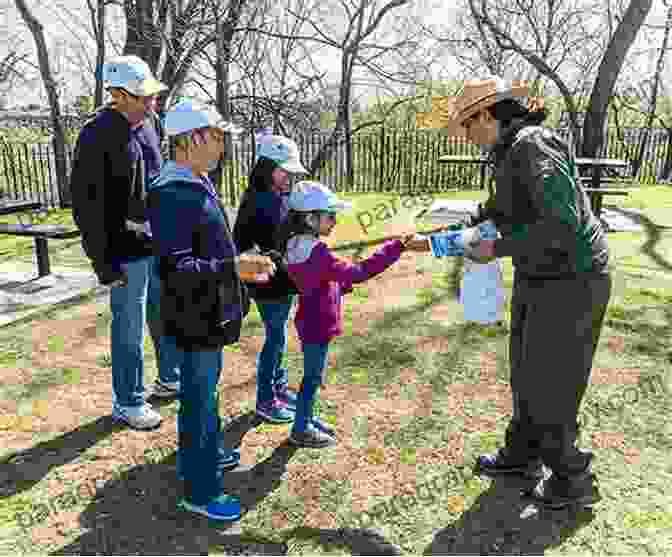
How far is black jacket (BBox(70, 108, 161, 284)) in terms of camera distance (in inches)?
123

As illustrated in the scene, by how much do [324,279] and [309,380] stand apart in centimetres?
57

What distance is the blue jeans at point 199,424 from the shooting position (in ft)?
8.50

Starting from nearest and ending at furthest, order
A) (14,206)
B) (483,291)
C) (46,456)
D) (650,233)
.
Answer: (483,291)
(46,456)
(14,206)
(650,233)

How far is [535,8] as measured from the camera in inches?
834

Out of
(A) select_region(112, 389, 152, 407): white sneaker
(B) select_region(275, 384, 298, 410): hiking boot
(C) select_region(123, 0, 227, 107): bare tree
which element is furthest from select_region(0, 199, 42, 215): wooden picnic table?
(B) select_region(275, 384, 298, 410): hiking boot

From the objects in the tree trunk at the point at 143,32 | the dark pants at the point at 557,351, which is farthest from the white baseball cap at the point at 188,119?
the tree trunk at the point at 143,32

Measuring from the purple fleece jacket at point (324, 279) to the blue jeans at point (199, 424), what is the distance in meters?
0.54

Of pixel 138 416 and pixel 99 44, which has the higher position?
pixel 99 44

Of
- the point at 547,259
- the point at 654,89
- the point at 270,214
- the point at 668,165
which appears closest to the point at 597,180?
the point at 270,214

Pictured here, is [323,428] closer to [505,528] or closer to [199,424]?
[199,424]

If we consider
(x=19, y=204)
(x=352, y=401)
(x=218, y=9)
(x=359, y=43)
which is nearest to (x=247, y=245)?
(x=352, y=401)

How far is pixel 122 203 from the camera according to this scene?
324 centimetres

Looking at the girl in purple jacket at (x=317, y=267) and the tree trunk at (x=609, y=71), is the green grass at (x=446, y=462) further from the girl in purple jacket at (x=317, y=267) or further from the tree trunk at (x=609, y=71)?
the tree trunk at (x=609, y=71)

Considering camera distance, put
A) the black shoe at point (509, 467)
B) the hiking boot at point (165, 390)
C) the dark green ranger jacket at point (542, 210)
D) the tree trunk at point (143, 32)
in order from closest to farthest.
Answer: the dark green ranger jacket at point (542, 210)
the black shoe at point (509, 467)
the hiking boot at point (165, 390)
the tree trunk at point (143, 32)
